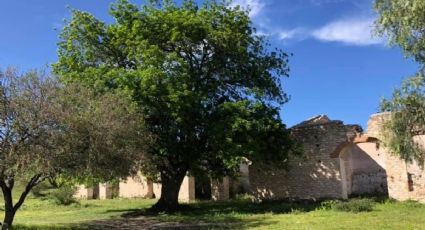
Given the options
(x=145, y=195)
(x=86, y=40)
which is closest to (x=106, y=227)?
(x=86, y=40)

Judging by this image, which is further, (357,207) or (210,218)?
(210,218)

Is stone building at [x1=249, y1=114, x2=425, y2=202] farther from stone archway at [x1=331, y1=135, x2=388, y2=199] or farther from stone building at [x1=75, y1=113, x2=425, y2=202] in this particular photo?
stone archway at [x1=331, y1=135, x2=388, y2=199]

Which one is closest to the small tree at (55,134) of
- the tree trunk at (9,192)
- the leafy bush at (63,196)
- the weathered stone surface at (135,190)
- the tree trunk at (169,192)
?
the tree trunk at (9,192)

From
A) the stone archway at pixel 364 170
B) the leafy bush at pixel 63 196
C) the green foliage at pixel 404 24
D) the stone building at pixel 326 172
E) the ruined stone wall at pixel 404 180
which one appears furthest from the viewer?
the leafy bush at pixel 63 196

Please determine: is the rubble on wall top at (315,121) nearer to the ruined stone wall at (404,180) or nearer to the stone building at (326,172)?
the stone building at (326,172)

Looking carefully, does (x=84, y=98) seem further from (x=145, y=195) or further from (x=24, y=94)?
(x=145, y=195)

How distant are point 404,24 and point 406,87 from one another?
5.45ft

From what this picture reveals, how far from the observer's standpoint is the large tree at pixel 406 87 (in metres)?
11.6

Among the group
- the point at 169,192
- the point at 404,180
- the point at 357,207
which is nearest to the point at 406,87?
the point at 357,207

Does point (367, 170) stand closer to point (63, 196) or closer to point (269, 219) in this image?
point (269, 219)

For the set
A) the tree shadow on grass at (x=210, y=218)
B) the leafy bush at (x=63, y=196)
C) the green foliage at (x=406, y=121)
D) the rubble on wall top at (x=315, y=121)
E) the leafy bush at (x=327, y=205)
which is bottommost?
the tree shadow on grass at (x=210, y=218)

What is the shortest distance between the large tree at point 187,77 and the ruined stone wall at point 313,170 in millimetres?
2279

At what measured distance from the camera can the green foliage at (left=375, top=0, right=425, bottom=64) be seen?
1130 centimetres

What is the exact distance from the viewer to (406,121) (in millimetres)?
12773
